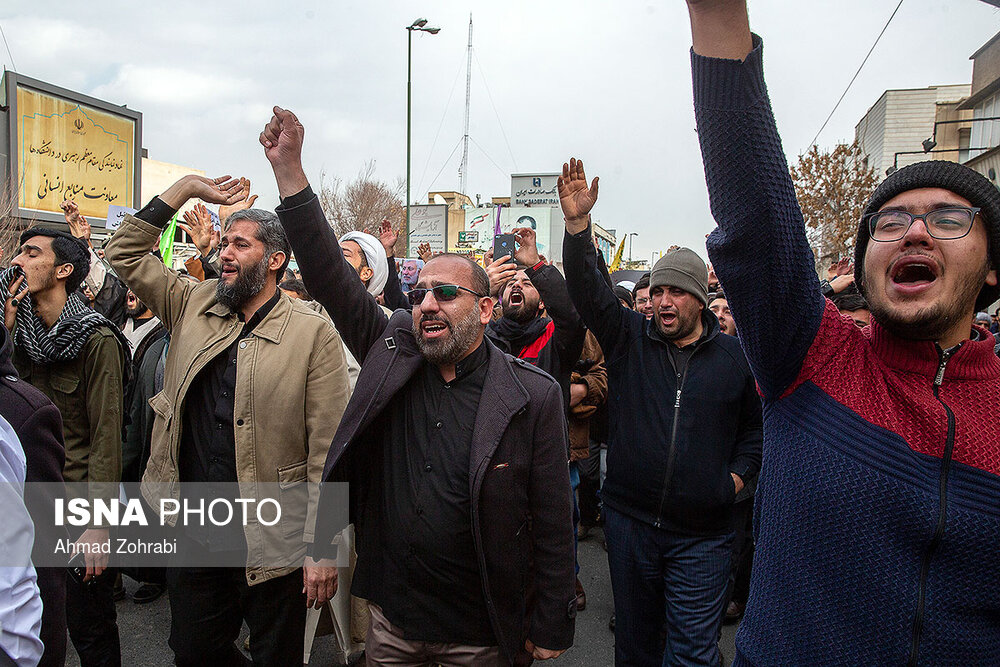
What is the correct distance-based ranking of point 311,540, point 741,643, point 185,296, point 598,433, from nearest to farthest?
point 741,643
point 311,540
point 185,296
point 598,433

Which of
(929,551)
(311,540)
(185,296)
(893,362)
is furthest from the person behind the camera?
(185,296)

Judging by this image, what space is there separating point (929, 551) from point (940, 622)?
15 cm

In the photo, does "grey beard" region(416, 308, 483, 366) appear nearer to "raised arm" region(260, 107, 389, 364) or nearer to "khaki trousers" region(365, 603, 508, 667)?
"raised arm" region(260, 107, 389, 364)

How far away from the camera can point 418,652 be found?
2453 mm

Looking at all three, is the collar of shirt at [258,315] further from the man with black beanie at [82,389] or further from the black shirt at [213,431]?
the man with black beanie at [82,389]

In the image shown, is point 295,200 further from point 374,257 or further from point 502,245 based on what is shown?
point 502,245

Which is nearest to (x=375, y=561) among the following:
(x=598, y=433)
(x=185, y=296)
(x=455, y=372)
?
(x=455, y=372)

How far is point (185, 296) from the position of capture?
10.7 feet

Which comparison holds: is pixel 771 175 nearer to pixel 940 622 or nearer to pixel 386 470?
pixel 940 622

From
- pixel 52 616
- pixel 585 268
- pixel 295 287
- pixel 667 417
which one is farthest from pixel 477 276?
pixel 295 287

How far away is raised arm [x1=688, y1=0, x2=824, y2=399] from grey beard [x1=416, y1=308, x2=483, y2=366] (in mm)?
1302

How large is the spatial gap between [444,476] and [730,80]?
5.53ft

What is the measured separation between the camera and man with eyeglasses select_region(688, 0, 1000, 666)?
4.24ft

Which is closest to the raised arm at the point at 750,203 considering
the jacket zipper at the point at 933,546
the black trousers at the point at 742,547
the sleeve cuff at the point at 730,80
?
the sleeve cuff at the point at 730,80
